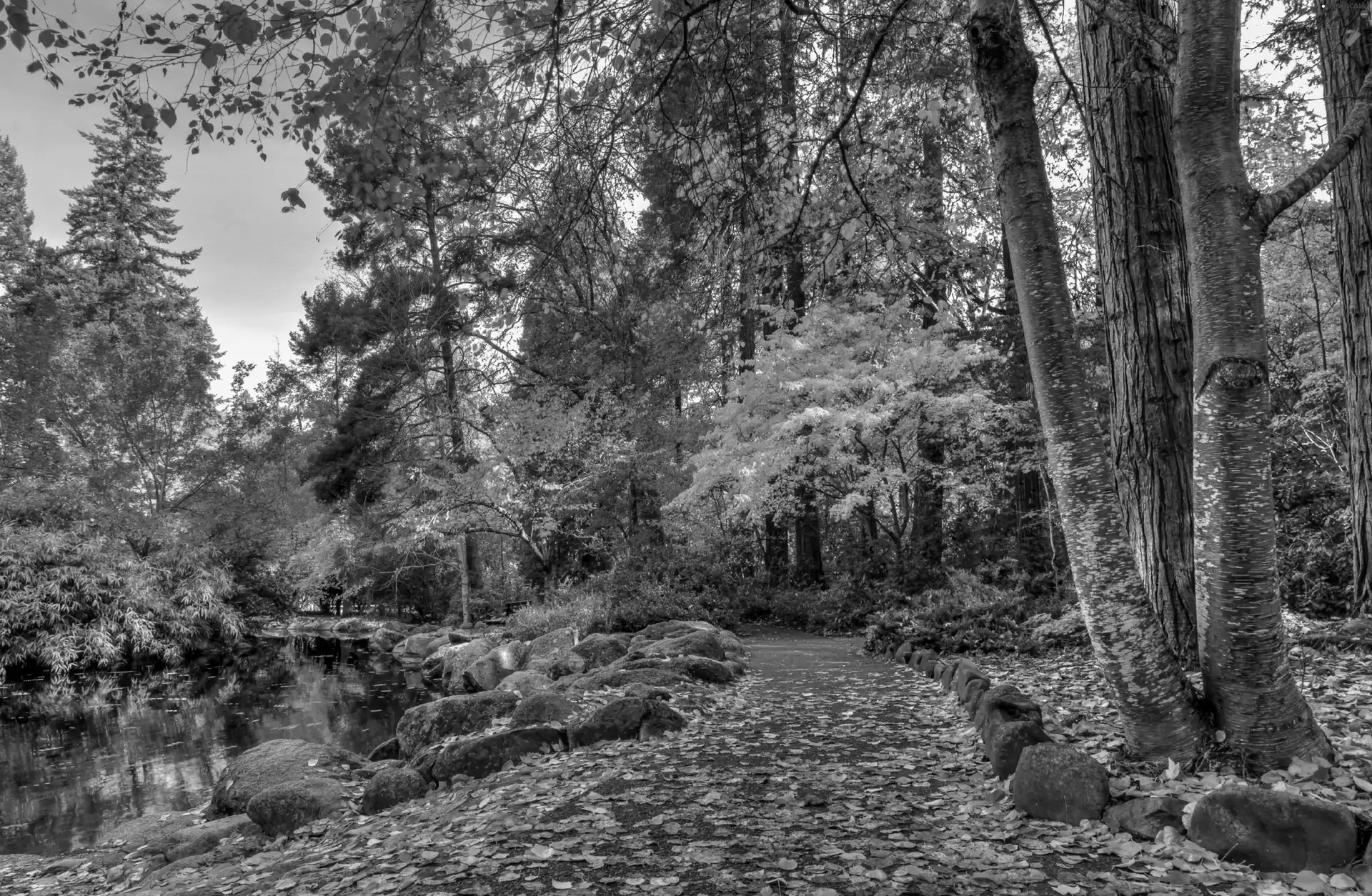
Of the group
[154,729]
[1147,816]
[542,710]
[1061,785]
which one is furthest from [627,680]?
[154,729]

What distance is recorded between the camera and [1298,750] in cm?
297

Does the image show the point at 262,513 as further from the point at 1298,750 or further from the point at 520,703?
the point at 1298,750

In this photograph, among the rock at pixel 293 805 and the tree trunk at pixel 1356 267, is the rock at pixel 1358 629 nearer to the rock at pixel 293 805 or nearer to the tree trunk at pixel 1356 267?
the tree trunk at pixel 1356 267

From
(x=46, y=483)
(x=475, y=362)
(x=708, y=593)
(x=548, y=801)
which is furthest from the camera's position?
(x=475, y=362)

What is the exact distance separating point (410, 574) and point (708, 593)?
9.40m

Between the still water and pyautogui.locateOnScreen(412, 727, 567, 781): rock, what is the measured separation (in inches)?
132

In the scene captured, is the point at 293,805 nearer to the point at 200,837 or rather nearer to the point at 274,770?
the point at 200,837

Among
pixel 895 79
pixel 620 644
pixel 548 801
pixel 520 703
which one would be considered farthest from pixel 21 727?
pixel 895 79

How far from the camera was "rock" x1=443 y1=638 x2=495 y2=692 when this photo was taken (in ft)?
37.3

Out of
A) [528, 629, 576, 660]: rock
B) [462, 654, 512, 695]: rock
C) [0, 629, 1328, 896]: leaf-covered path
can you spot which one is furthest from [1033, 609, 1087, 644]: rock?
[462, 654, 512, 695]: rock

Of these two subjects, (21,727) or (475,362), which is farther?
(475,362)

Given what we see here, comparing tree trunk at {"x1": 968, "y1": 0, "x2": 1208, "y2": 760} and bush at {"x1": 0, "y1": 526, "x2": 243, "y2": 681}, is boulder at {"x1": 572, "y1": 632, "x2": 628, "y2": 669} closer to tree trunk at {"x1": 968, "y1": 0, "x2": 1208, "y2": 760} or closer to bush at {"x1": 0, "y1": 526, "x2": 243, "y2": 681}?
tree trunk at {"x1": 968, "y1": 0, "x2": 1208, "y2": 760}

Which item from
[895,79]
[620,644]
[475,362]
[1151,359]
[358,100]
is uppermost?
[475,362]

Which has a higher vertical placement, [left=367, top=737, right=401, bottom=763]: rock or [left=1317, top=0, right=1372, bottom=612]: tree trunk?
[left=1317, top=0, right=1372, bottom=612]: tree trunk
